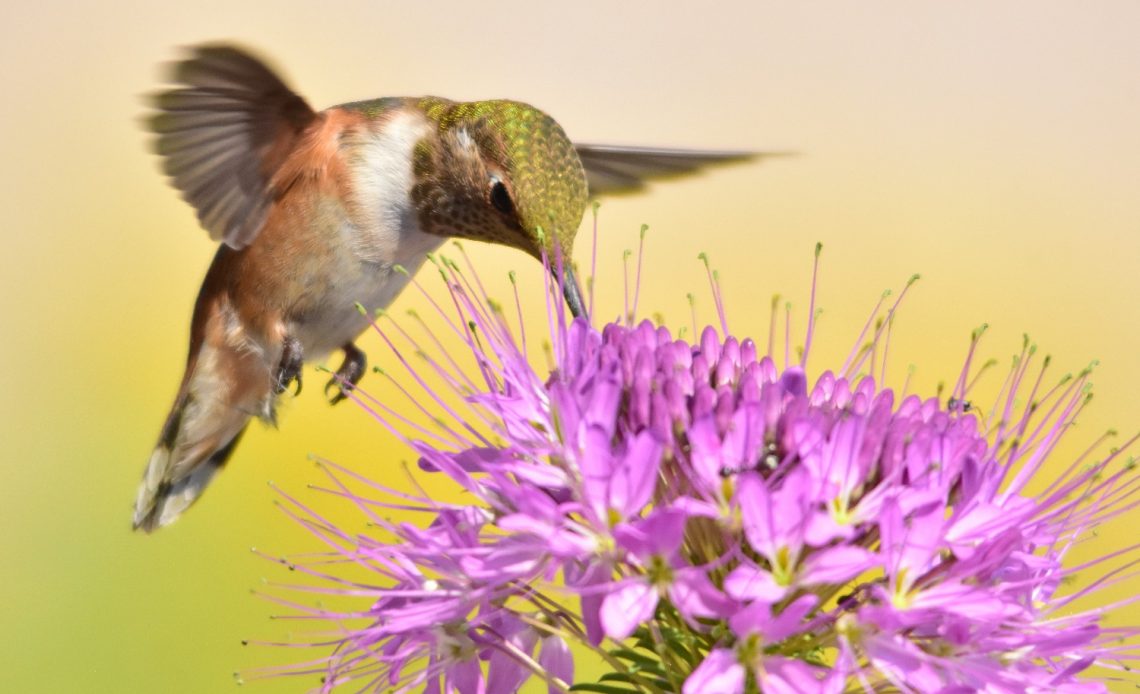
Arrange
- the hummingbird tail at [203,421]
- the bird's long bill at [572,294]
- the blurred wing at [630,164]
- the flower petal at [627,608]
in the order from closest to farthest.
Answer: the flower petal at [627,608], the bird's long bill at [572,294], the hummingbird tail at [203,421], the blurred wing at [630,164]

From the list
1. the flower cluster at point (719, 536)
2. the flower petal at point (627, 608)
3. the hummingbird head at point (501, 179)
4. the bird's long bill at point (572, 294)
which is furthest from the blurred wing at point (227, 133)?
the flower petal at point (627, 608)

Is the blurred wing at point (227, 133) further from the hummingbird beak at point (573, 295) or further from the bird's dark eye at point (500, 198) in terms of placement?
the hummingbird beak at point (573, 295)

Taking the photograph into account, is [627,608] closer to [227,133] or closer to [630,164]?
[227,133]

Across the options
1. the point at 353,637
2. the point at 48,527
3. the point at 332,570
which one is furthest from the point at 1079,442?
the point at 353,637

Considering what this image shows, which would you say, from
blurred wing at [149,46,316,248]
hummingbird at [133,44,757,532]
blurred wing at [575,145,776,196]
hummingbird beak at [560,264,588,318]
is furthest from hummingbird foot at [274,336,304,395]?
hummingbird beak at [560,264,588,318]

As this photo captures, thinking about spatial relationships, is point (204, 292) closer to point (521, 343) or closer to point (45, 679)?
point (521, 343)

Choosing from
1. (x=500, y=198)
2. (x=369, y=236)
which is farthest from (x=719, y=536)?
(x=369, y=236)
